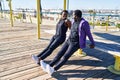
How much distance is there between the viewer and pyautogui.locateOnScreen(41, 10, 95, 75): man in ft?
12.1

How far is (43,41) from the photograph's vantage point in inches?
259

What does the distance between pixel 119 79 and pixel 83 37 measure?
3.47ft

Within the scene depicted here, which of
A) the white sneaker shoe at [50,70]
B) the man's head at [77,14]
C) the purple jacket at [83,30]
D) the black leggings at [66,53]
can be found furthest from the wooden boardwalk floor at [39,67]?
the man's head at [77,14]

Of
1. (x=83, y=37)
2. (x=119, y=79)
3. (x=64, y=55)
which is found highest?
(x=83, y=37)

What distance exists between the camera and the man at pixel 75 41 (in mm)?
3678

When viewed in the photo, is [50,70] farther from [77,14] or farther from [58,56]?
[77,14]

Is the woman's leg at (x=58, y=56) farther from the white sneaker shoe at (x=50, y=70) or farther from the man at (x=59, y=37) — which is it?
the man at (x=59, y=37)

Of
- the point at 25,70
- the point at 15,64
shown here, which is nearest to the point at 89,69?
the point at 25,70

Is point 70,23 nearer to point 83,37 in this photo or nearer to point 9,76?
point 83,37

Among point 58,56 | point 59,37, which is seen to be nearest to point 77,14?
point 59,37

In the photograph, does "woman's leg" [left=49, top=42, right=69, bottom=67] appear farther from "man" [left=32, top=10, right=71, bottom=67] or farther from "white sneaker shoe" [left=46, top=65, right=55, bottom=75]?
"man" [left=32, top=10, right=71, bottom=67]

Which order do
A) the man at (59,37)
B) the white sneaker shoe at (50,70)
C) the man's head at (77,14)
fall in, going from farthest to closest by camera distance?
the man at (59,37) < the man's head at (77,14) < the white sneaker shoe at (50,70)

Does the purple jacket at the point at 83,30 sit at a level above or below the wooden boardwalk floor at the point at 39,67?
above

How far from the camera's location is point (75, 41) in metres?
3.80
